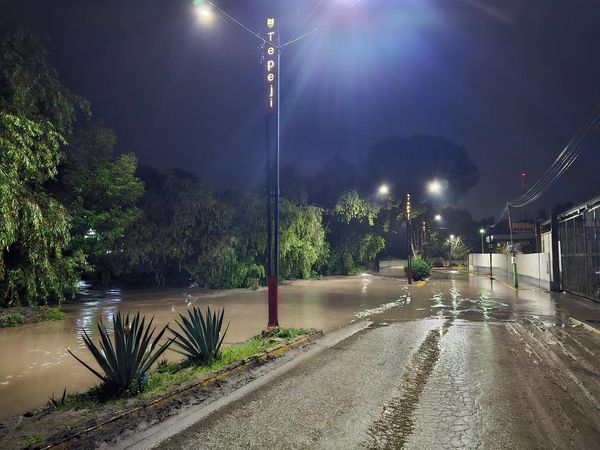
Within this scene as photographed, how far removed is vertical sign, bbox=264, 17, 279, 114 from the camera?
11305 millimetres

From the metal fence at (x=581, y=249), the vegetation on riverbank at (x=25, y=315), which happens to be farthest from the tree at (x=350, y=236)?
the vegetation on riverbank at (x=25, y=315)

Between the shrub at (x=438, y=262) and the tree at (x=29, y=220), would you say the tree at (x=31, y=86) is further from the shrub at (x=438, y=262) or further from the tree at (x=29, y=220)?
the shrub at (x=438, y=262)

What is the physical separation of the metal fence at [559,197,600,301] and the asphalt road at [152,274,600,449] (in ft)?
26.3

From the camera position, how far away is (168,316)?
1467cm

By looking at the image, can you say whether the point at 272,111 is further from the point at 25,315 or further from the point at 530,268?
the point at 530,268

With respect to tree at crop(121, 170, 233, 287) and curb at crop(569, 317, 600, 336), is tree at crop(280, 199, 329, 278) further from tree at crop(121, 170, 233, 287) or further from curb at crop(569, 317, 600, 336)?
curb at crop(569, 317, 600, 336)

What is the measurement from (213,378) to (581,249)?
18.2 metres

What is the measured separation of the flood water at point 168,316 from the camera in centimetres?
728

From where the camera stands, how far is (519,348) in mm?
9430

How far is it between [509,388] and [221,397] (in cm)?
397

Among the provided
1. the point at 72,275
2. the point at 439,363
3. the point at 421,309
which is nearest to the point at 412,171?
the point at 421,309

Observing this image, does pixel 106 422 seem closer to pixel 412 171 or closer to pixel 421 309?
pixel 421 309

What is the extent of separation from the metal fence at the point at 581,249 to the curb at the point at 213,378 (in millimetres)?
12570

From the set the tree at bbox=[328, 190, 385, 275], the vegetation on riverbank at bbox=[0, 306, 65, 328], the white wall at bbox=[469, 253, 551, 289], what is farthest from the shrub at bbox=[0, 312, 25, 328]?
the tree at bbox=[328, 190, 385, 275]
